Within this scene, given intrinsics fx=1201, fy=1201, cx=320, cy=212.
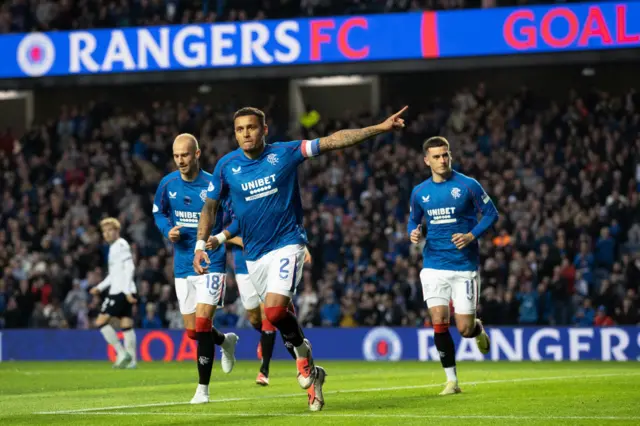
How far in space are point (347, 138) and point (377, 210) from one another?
16688 millimetres

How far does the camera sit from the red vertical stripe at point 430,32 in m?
26.5

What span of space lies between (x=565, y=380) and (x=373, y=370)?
5108 mm

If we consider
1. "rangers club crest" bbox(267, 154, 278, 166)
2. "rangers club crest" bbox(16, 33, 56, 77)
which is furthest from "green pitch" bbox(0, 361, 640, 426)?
"rangers club crest" bbox(16, 33, 56, 77)

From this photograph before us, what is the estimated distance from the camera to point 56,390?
14055 millimetres

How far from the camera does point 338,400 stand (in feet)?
35.3

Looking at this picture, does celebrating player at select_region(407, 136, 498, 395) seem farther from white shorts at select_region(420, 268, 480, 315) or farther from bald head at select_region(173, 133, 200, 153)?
bald head at select_region(173, 133, 200, 153)

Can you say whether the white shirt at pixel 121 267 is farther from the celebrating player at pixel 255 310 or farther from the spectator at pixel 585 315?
the spectator at pixel 585 315

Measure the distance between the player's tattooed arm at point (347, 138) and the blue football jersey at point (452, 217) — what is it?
9.78 ft

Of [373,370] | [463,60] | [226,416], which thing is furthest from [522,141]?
[226,416]

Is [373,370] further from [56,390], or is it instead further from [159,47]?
[159,47]

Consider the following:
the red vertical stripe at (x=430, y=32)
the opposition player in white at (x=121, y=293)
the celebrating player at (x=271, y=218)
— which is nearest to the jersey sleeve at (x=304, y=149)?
the celebrating player at (x=271, y=218)

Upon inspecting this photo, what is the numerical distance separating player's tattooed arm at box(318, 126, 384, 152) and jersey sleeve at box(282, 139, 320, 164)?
12 cm

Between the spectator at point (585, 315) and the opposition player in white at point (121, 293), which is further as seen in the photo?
the spectator at point (585, 315)

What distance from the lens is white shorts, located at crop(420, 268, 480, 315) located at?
12008 mm
